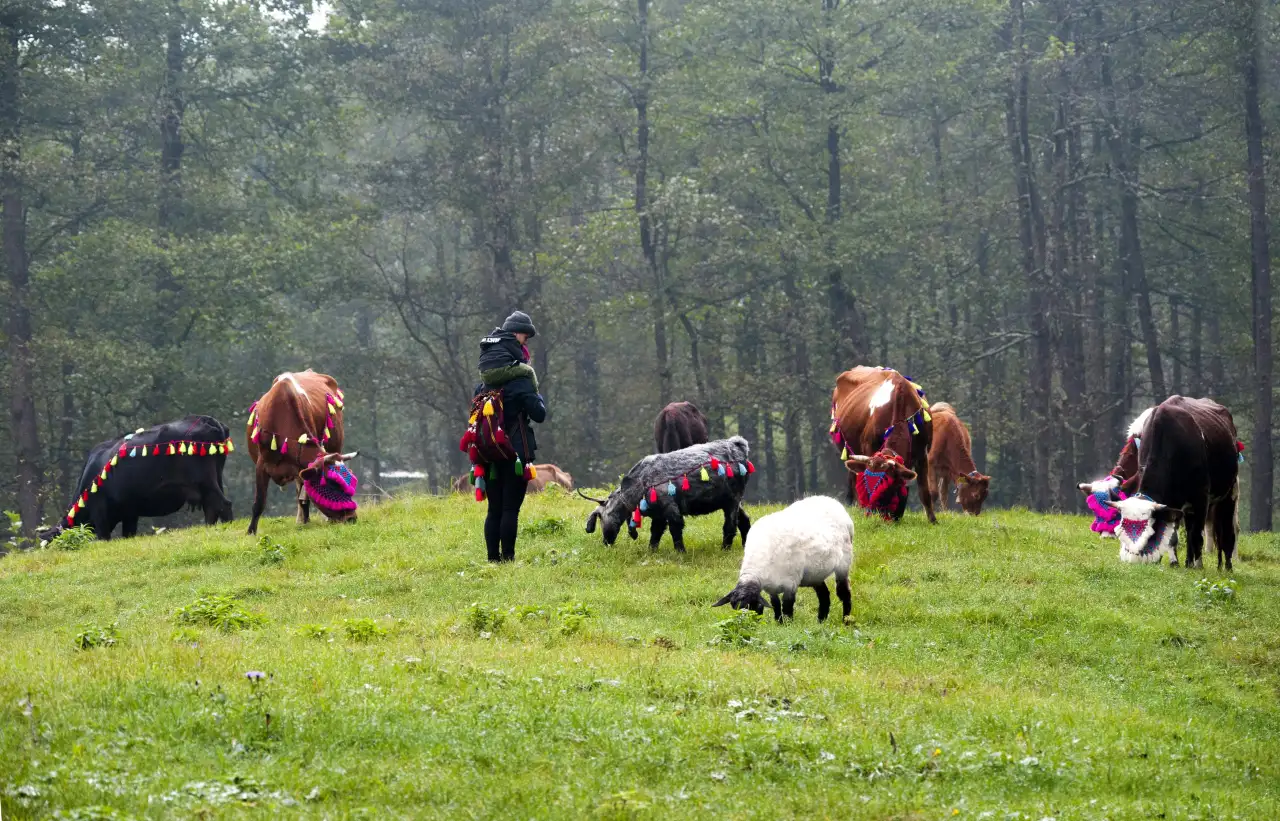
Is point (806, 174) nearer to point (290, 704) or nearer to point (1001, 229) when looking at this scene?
point (1001, 229)

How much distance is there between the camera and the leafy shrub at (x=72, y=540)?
62.2 ft

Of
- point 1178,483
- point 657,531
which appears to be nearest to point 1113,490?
point 1178,483

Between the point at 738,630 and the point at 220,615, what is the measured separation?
444cm

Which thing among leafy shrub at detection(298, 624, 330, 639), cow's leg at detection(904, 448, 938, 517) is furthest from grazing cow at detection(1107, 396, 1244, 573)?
leafy shrub at detection(298, 624, 330, 639)

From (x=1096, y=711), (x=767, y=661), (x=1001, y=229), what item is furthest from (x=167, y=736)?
(x=1001, y=229)

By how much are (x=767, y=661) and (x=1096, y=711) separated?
7.61 ft

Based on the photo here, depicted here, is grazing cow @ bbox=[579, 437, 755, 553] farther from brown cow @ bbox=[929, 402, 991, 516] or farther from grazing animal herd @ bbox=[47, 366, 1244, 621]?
brown cow @ bbox=[929, 402, 991, 516]

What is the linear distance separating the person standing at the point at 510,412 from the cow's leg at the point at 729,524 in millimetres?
2366

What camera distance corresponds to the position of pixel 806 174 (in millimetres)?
38000

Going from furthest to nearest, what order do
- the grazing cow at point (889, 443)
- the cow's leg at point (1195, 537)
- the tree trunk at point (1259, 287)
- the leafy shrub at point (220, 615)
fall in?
the tree trunk at point (1259, 287) → the grazing cow at point (889, 443) → the cow's leg at point (1195, 537) → the leafy shrub at point (220, 615)

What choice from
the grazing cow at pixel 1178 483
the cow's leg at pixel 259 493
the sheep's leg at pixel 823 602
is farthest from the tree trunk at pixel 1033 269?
the sheep's leg at pixel 823 602

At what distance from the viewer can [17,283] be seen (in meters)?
32.1

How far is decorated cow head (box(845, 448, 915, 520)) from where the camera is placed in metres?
16.7

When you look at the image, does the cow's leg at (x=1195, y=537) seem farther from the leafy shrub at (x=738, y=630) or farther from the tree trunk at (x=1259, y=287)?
the tree trunk at (x=1259, y=287)
